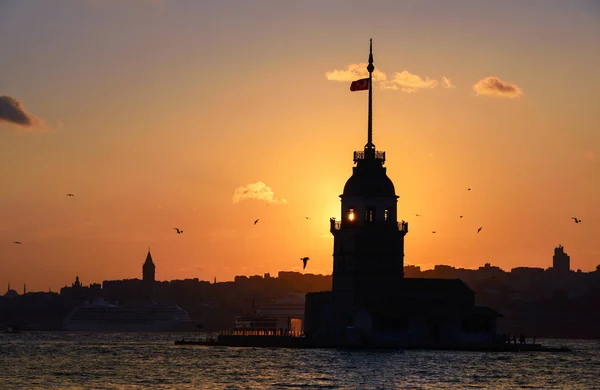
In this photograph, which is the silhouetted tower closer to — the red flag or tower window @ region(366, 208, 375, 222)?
tower window @ region(366, 208, 375, 222)

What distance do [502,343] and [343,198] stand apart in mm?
18992

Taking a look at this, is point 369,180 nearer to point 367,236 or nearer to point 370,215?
point 370,215

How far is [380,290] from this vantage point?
124625 mm

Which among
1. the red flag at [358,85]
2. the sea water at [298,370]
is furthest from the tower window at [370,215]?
the sea water at [298,370]

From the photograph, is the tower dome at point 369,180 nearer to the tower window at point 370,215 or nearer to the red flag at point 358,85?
the tower window at point 370,215

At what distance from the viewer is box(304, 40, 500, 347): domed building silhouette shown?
123 m

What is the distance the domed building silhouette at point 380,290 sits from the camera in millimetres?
123375

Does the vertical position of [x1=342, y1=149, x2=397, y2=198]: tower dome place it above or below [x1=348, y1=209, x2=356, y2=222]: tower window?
above

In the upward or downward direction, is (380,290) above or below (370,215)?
below

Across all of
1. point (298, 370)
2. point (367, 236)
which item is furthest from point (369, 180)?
point (298, 370)

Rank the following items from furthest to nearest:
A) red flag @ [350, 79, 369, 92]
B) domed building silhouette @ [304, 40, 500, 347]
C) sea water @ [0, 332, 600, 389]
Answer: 1. domed building silhouette @ [304, 40, 500, 347]
2. red flag @ [350, 79, 369, 92]
3. sea water @ [0, 332, 600, 389]

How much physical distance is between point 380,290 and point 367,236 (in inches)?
190

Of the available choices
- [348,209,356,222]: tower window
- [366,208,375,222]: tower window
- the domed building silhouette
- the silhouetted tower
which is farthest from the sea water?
[366,208,375,222]: tower window

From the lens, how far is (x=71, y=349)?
489ft
